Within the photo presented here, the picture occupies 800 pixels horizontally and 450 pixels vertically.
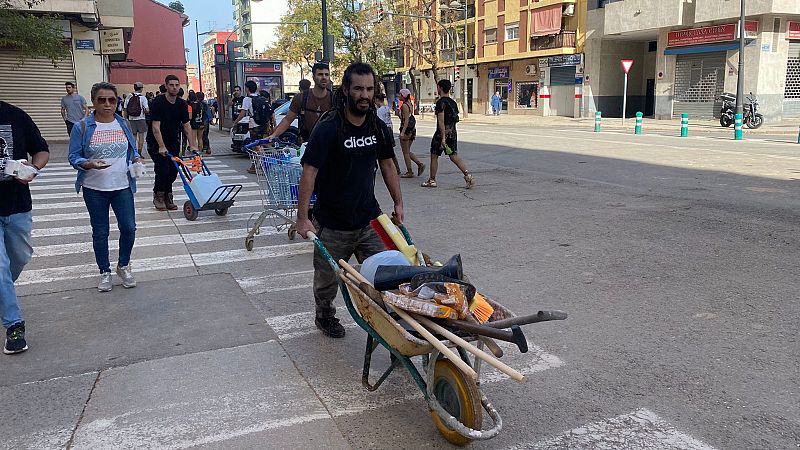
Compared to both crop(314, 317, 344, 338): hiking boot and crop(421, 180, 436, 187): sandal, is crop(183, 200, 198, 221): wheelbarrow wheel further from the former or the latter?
crop(314, 317, 344, 338): hiking boot

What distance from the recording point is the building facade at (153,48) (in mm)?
52156

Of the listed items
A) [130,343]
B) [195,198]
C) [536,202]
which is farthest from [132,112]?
[130,343]

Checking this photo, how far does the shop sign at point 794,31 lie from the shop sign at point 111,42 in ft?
95.0

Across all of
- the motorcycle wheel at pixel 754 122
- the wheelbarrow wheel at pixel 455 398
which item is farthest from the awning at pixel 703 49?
the wheelbarrow wheel at pixel 455 398

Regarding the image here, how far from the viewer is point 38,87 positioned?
76.6 feet

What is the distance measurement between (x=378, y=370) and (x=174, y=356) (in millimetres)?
1451

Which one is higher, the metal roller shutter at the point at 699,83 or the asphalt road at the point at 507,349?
the metal roller shutter at the point at 699,83

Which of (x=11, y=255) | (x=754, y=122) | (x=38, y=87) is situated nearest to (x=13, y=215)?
→ (x=11, y=255)

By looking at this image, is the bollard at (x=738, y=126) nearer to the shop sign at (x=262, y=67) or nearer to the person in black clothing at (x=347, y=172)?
the shop sign at (x=262, y=67)

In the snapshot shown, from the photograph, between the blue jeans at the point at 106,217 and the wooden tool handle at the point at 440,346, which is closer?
the wooden tool handle at the point at 440,346

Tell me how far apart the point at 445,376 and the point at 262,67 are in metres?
25.4

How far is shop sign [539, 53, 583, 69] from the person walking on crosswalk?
40.6m

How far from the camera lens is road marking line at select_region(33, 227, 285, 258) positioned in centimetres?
765

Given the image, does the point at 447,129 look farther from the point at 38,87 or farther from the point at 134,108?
the point at 38,87
